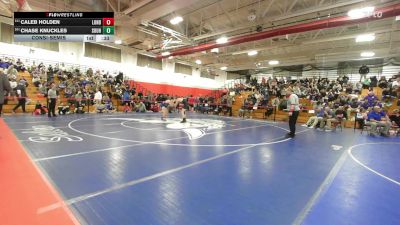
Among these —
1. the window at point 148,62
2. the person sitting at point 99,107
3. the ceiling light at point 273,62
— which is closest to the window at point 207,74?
the window at point 148,62

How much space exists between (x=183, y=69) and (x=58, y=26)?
19999 mm

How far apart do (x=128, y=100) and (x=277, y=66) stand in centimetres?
1791

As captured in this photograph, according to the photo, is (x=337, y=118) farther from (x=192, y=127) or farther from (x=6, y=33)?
(x=6, y=33)

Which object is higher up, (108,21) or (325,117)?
(108,21)

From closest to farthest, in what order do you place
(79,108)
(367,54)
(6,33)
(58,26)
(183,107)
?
(58,26) → (183,107) → (79,108) → (6,33) → (367,54)

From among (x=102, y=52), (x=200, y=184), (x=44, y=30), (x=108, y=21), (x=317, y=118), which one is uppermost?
(x=102, y=52)

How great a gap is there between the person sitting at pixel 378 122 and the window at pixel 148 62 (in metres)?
19.8

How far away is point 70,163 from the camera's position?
152 inches

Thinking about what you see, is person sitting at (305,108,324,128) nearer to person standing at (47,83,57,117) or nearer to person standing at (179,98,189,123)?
person standing at (179,98,189,123)

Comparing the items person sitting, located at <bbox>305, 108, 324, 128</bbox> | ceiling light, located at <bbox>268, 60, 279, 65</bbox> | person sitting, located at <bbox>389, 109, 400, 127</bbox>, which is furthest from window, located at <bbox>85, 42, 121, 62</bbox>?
person sitting, located at <bbox>389, 109, 400, 127</bbox>

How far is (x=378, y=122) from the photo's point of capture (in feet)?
30.8

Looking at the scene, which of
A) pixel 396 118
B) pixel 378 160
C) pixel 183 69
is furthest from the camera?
pixel 183 69

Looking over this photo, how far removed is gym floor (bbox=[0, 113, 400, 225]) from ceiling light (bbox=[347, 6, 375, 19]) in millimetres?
6484

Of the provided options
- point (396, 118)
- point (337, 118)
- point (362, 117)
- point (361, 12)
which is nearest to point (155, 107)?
point (337, 118)
